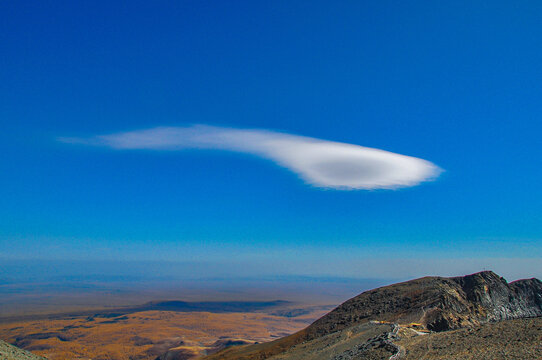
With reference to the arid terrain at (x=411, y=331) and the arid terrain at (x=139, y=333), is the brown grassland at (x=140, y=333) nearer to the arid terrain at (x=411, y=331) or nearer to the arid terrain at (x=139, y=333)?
the arid terrain at (x=139, y=333)

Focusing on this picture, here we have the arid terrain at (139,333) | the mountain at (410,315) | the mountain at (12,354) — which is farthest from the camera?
the arid terrain at (139,333)

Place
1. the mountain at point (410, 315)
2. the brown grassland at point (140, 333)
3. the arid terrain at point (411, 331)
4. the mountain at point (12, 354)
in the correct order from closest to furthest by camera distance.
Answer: the arid terrain at point (411, 331), the mountain at point (12, 354), the mountain at point (410, 315), the brown grassland at point (140, 333)

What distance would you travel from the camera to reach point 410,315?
1614 inches

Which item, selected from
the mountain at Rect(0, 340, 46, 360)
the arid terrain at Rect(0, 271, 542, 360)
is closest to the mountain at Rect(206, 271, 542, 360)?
the arid terrain at Rect(0, 271, 542, 360)

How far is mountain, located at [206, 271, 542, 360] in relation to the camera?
104 feet

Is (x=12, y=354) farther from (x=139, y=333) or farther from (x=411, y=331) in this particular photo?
(x=139, y=333)

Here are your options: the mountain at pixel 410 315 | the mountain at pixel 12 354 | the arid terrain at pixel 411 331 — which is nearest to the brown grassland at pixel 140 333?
the arid terrain at pixel 411 331

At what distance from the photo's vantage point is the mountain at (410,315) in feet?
104

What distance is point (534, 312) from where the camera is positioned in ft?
161

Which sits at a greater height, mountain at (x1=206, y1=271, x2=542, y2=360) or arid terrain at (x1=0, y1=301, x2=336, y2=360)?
mountain at (x1=206, y1=271, x2=542, y2=360)

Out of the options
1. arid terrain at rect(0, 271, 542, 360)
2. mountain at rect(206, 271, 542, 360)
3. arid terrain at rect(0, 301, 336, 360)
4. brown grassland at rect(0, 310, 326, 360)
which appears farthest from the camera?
brown grassland at rect(0, 310, 326, 360)

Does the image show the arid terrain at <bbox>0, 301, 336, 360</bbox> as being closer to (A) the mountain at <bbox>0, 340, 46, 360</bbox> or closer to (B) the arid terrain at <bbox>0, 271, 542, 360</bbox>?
(B) the arid terrain at <bbox>0, 271, 542, 360</bbox>

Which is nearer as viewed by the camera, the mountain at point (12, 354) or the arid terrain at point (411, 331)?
the arid terrain at point (411, 331)

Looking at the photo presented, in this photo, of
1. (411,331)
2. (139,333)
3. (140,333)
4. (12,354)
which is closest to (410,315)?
(411,331)
